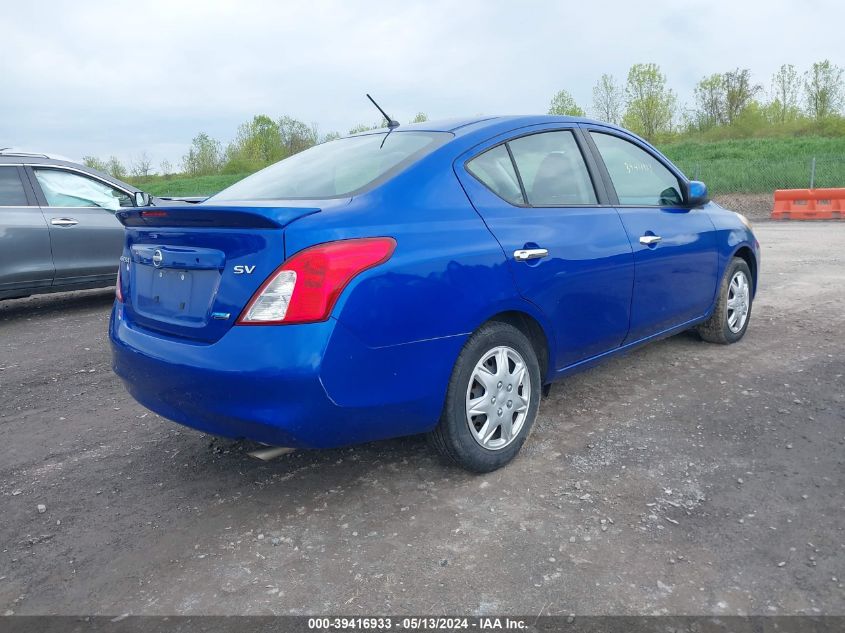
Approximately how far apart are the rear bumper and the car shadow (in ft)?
18.3

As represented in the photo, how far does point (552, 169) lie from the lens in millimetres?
3596

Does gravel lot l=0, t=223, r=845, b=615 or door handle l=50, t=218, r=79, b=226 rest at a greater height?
door handle l=50, t=218, r=79, b=226

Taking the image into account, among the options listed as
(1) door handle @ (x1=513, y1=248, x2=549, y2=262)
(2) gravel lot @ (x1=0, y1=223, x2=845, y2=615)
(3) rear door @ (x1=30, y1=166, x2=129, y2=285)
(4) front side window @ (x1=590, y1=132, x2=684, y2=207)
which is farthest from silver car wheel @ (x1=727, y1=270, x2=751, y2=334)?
(3) rear door @ (x1=30, y1=166, x2=129, y2=285)

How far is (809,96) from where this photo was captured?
50750mm

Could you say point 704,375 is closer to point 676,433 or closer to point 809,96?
point 676,433

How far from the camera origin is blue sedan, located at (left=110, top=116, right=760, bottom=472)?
250cm

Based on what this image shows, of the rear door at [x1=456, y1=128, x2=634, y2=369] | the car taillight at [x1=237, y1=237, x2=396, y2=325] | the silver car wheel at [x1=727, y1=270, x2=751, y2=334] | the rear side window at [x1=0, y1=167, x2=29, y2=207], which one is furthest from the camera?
the rear side window at [x1=0, y1=167, x2=29, y2=207]

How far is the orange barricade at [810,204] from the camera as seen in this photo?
57.1ft

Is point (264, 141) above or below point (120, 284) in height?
above

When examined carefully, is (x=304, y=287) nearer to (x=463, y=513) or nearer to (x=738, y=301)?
(x=463, y=513)

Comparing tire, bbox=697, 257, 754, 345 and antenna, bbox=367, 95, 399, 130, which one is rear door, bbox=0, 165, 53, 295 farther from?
tire, bbox=697, 257, 754, 345

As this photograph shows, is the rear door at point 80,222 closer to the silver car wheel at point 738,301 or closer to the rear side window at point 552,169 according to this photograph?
the rear side window at point 552,169

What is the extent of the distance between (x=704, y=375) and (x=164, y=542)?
3.40 meters

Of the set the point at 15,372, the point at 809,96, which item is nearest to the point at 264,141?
the point at 809,96
